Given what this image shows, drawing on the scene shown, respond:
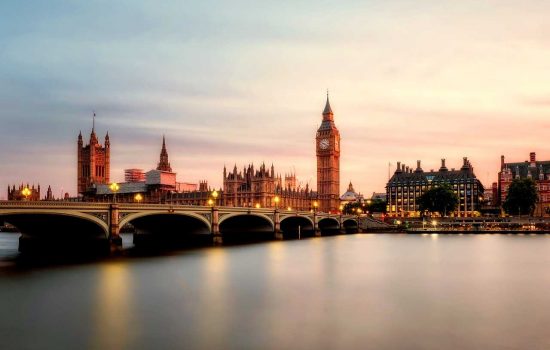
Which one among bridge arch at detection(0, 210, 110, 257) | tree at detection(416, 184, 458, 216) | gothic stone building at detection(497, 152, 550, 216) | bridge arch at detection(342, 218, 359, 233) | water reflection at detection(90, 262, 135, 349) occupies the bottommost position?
bridge arch at detection(342, 218, 359, 233)

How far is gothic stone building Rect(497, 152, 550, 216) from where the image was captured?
14841 centimetres

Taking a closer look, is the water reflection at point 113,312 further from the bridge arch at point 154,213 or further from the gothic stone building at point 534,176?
the gothic stone building at point 534,176

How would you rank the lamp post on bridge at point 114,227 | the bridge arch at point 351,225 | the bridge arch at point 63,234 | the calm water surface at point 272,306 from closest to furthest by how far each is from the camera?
1. the calm water surface at point 272,306
2. the lamp post on bridge at point 114,227
3. the bridge arch at point 63,234
4. the bridge arch at point 351,225

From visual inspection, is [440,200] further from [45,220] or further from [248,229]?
[45,220]

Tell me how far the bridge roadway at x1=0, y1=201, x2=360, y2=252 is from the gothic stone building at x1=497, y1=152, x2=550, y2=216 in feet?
275

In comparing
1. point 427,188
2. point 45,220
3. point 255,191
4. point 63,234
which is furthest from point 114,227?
point 427,188

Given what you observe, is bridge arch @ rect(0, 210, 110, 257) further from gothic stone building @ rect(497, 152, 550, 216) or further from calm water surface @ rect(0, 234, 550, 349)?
gothic stone building @ rect(497, 152, 550, 216)

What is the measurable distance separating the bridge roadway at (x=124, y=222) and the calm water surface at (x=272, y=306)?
518 cm

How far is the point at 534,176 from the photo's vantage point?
152625 millimetres

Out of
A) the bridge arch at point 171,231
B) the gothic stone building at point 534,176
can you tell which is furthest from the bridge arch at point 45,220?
the gothic stone building at point 534,176

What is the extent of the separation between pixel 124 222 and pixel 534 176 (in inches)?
5395

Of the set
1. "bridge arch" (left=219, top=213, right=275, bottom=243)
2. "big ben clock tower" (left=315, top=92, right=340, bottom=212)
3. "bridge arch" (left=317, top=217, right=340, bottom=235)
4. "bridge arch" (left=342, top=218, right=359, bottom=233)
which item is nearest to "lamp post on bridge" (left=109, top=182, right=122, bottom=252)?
"bridge arch" (left=219, top=213, right=275, bottom=243)

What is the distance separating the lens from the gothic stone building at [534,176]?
A: 148413 mm

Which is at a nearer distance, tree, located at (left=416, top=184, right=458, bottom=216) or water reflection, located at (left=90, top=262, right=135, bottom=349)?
water reflection, located at (left=90, top=262, right=135, bottom=349)
